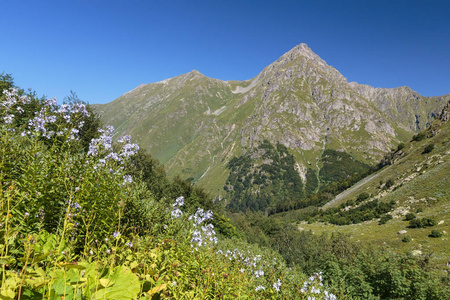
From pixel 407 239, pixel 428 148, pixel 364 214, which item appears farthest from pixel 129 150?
pixel 428 148

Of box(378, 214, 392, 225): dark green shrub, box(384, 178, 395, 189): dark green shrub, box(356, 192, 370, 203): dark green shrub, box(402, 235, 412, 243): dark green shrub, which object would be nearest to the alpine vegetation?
box(402, 235, 412, 243): dark green shrub

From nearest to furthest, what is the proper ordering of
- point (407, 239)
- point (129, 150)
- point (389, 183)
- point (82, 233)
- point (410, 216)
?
point (82, 233) → point (129, 150) → point (407, 239) → point (410, 216) → point (389, 183)

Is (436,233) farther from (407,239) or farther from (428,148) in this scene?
(428,148)

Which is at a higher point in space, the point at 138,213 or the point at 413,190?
the point at 413,190

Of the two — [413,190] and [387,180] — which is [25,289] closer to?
[413,190]

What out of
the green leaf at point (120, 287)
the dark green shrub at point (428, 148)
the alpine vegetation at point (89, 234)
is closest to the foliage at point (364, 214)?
the dark green shrub at point (428, 148)

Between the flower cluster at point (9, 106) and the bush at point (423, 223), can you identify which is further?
the bush at point (423, 223)

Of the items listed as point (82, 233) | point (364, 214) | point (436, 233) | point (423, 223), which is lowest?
point (436, 233)

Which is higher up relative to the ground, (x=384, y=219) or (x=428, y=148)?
(x=428, y=148)

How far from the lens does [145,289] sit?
8.52 feet

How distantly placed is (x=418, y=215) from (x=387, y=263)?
74892mm

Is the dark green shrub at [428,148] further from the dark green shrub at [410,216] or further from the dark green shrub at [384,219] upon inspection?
the dark green shrub at [410,216]

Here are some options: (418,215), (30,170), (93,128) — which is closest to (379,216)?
(418,215)

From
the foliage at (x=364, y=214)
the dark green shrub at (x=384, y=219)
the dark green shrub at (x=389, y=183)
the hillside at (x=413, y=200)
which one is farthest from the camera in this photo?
the dark green shrub at (x=389, y=183)
